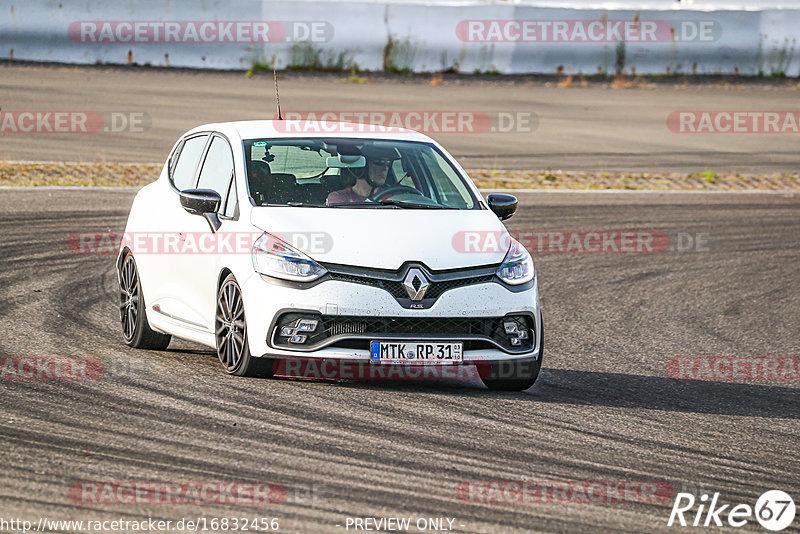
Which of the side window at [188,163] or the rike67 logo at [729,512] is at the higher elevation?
the side window at [188,163]

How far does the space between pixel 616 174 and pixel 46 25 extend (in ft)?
43.6

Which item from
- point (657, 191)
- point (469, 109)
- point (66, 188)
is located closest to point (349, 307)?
point (66, 188)

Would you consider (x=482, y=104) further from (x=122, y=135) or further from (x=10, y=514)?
(x=10, y=514)

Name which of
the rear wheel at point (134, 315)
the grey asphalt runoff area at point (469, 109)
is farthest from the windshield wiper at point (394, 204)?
the grey asphalt runoff area at point (469, 109)

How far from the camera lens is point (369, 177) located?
897 cm

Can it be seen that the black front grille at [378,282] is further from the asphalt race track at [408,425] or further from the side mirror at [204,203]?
the side mirror at [204,203]

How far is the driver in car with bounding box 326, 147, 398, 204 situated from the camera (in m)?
8.75

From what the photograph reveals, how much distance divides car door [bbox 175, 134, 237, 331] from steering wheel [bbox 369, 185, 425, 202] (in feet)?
2.99

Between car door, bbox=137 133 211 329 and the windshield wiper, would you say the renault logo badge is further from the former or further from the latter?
car door, bbox=137 133 211 329

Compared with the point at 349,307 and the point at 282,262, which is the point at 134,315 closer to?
the point at 282,262

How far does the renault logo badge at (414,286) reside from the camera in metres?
7.81

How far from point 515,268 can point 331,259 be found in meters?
1.17

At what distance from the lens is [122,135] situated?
2408 cm

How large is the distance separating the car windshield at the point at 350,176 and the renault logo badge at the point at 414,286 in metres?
0.97
